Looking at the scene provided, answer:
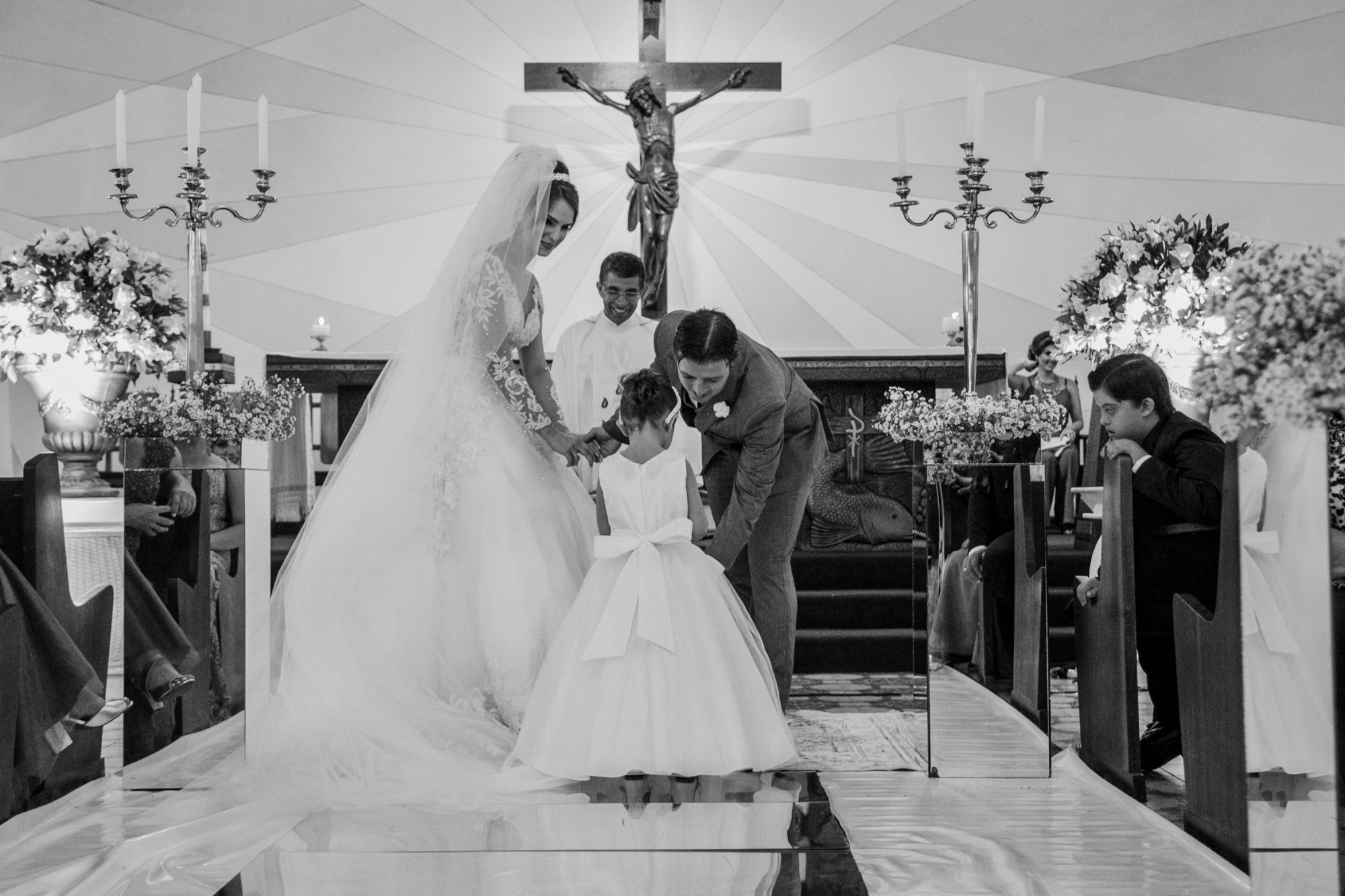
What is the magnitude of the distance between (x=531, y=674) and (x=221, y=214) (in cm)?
489

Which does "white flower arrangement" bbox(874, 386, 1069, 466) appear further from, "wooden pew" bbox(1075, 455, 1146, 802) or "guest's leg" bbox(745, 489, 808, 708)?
"guest's leg" bbox(745, 489, 808, 708)

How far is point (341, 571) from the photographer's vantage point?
11.7 feet

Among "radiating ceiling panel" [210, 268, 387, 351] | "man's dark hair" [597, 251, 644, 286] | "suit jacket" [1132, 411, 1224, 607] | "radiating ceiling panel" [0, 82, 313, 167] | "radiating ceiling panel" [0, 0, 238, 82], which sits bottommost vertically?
"suit jacket" [1132, 411, 1224, 607]

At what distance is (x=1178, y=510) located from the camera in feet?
10.0

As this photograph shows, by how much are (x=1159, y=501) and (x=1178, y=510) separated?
9cm

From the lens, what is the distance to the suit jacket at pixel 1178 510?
2.90 meters

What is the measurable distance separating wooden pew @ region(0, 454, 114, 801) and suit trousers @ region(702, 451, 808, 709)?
2.00 m

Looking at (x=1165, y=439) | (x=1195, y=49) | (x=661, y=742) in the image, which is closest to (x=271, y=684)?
(x=661, y=742)

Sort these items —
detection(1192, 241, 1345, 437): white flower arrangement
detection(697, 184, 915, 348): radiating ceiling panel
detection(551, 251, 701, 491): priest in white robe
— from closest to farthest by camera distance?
detection(1192, 241, 1345, 437): white flower arrangement < detection(551, 251, 701, 491): priest in white robe < detection(697, 184, 915, 348): radiating ceiling panel

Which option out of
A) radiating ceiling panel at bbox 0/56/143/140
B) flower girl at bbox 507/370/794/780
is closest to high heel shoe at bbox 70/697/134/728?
flower girl at bbox 507/370/794/780

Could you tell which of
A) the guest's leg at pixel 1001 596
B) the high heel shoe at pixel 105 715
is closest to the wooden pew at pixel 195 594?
the high heel shoe at pixel 105 715

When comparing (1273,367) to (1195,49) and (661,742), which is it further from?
(1195,49)

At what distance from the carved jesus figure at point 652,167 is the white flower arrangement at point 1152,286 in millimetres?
2670

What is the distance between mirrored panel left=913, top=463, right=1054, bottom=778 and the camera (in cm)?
352
